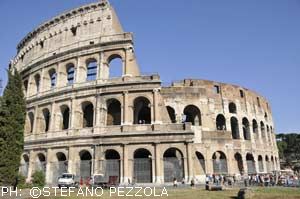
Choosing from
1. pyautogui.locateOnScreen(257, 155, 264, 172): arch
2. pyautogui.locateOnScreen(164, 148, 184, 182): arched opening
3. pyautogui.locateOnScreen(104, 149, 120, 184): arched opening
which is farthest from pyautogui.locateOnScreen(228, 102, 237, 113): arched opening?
pyautogui.locateOnScreen(104, 149, 120, 184): arched opening

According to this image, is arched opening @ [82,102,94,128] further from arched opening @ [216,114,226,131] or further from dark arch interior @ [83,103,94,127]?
arched opening @ [216,114,226,131]

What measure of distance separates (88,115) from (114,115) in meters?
2.93

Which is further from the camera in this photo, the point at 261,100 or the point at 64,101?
the point at 261,100

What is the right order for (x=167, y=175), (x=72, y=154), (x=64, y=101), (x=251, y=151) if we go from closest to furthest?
(x=167, y=175) → (x=72, y=154) → (x=64, y=101) → (x=251, y=151)

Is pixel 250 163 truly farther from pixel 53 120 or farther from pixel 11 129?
pixel 11 129

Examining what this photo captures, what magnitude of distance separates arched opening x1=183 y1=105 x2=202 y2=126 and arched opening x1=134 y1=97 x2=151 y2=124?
14.9 ft

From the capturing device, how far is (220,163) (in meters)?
29.2

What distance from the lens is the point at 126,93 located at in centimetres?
2488

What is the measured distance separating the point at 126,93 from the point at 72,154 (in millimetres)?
7118

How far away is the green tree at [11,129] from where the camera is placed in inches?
711

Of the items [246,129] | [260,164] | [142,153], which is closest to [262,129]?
[246,129]

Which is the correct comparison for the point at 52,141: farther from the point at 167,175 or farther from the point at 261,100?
the point at 261,100

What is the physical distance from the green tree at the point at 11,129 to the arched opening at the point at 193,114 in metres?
16.7

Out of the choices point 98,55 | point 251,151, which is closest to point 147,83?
point 98,55
